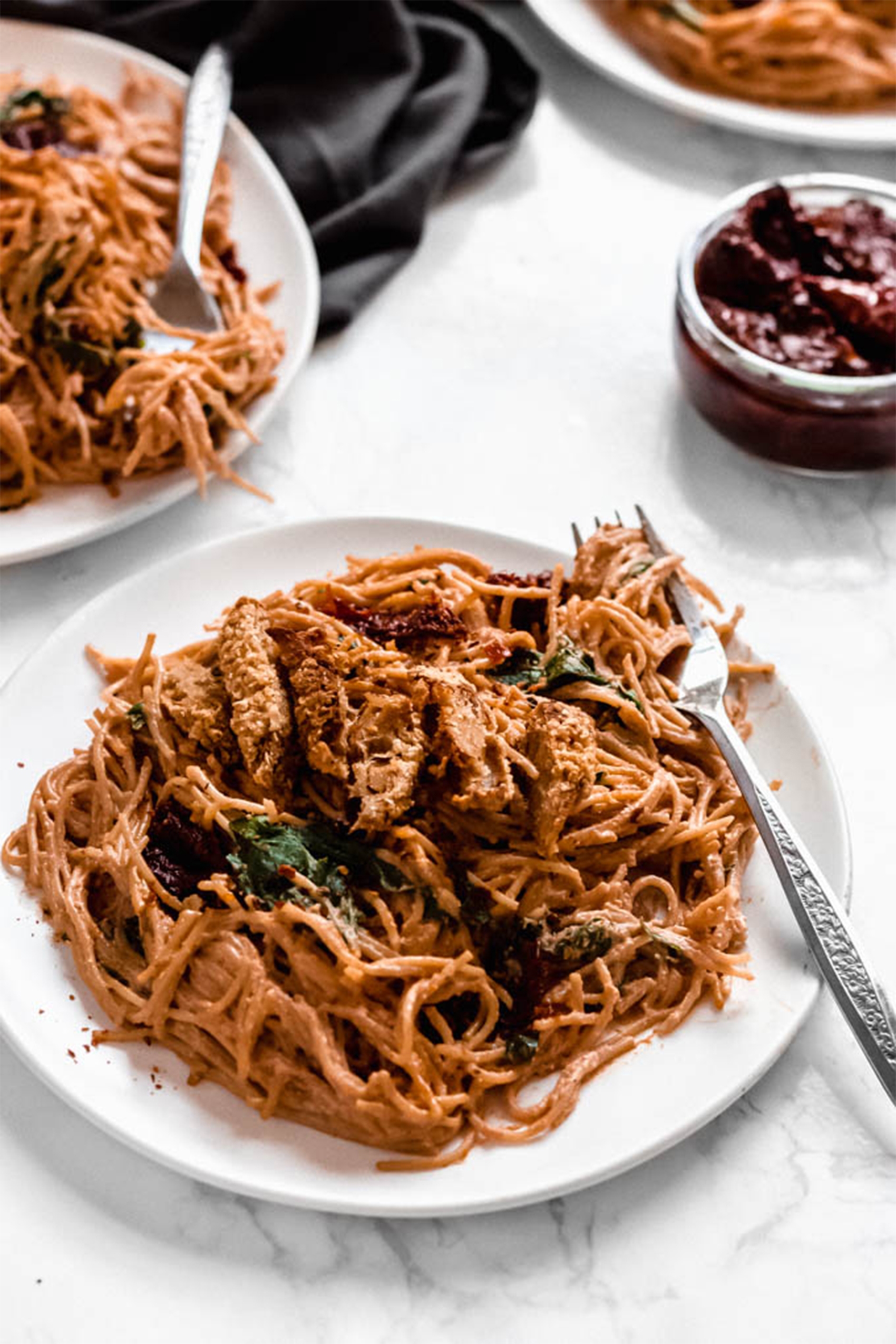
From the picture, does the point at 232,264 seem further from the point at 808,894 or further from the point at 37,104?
the point at 808,894

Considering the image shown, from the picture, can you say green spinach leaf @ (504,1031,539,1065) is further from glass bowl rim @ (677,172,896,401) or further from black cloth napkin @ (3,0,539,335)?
black cloth napkin @ (3,0,539,335)

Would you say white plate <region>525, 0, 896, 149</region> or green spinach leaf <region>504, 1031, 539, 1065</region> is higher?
white plate <region>525, 0, 896, 149</region>

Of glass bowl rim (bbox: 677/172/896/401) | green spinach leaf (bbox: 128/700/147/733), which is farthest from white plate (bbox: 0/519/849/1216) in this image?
glass bowl rim (bbox: 677/172/896/401)

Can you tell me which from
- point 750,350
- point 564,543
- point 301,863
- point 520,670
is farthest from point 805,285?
point 301,863

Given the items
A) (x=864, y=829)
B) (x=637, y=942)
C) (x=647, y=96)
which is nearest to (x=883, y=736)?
(x=864, y=829)

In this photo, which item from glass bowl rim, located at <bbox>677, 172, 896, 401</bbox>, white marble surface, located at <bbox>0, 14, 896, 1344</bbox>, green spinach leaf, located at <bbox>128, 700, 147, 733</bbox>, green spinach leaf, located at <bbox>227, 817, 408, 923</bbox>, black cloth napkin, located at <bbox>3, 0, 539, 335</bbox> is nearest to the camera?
white marble surface, located at <bbox>0, 14, 896, 1344</bbox>

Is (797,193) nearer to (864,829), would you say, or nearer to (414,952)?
(864,829)
